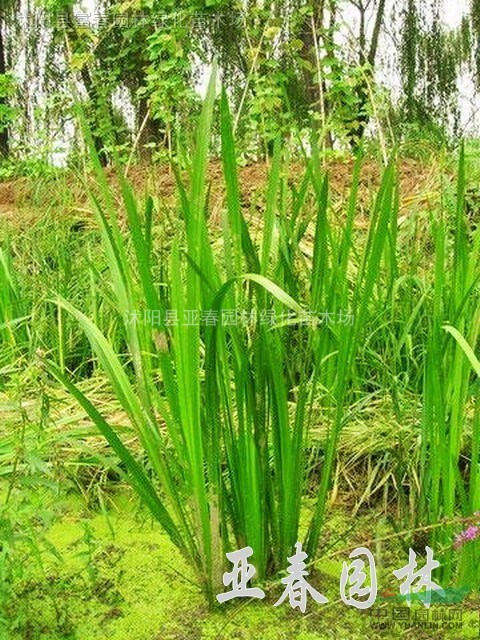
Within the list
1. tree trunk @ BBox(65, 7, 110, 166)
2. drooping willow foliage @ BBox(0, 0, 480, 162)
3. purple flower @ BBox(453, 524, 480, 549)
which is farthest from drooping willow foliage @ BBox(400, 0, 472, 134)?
purple flower @ BBox(453, 524, 480, 549)

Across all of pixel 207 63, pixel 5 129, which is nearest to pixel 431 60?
pixel 207 63

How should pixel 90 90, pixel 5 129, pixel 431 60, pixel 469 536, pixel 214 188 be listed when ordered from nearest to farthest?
pixel 469 536, pixel 214 188, pixel 90 90, pixel 5 129, pixel 431 60

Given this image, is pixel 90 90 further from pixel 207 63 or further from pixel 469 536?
pixel 469 536

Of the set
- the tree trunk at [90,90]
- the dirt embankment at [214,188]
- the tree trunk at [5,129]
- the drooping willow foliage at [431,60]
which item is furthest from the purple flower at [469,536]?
the drooping willow foliage at [431,60]

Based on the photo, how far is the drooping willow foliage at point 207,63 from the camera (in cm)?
436

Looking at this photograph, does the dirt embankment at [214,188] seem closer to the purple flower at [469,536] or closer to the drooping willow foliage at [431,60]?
the purple flower at [469,536]

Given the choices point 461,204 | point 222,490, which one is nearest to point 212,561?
point 222,490

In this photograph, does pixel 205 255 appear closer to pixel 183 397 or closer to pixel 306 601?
pixel 183 397

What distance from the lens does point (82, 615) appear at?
42.0 inches

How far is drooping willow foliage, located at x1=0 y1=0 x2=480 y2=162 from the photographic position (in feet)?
14.3

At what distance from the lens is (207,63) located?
698 centimetres

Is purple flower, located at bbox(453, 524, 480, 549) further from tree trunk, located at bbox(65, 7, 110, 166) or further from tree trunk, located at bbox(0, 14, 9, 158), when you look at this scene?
tree trunk, located at bbox(0, 14, 9, 158)

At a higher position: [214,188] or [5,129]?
[5,129]

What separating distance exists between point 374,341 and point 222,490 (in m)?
0.96
